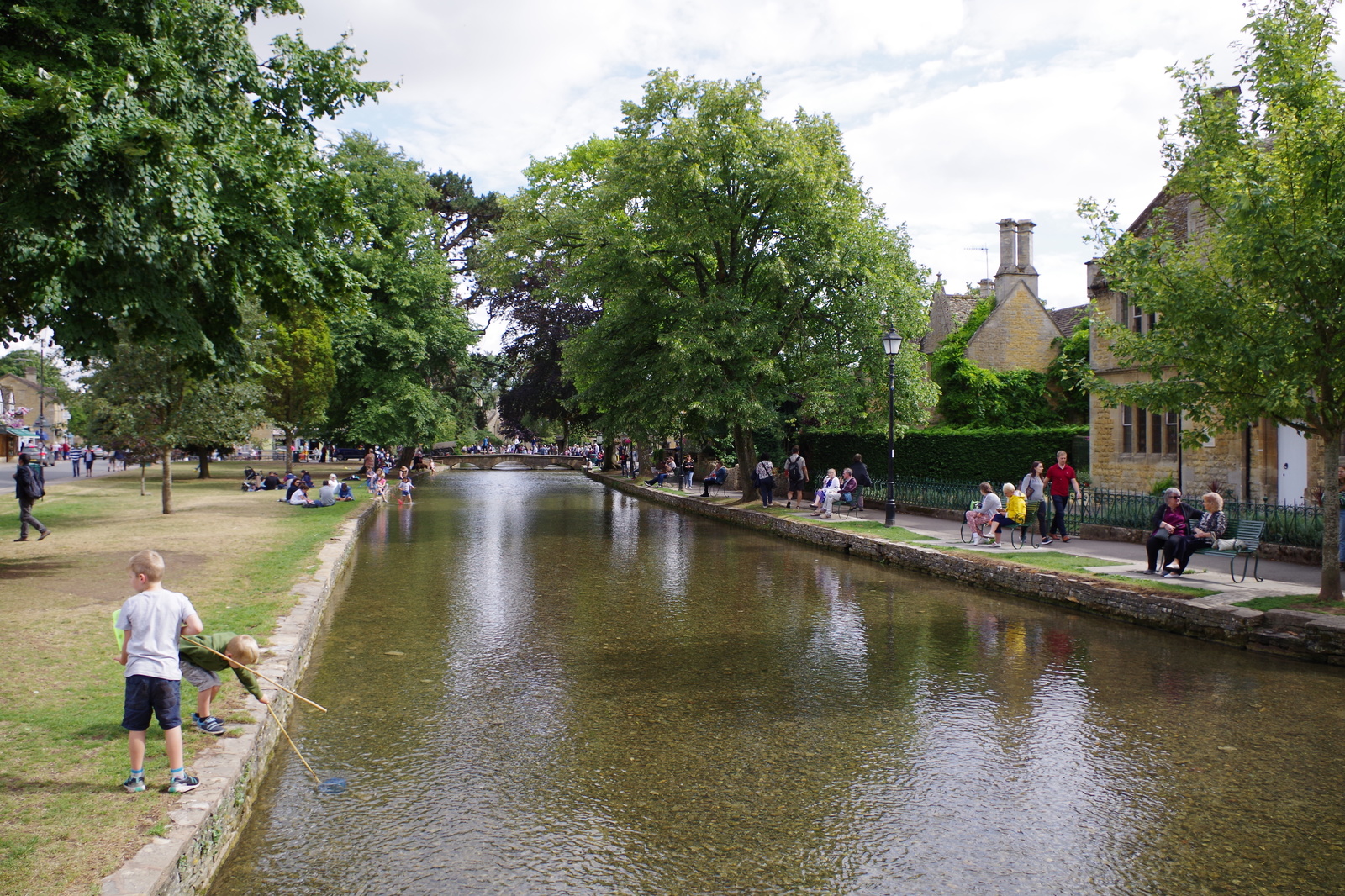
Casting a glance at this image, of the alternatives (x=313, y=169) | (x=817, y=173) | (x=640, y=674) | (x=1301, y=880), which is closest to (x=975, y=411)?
(x=817, y=173)

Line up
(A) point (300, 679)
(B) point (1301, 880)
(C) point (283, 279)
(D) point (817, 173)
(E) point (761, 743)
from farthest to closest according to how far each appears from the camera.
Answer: (D) point (817, 173)
(C) point (283, 279)
(A) point (300, 679)
(E) point (761, 743)
(B) point (1301, 880)

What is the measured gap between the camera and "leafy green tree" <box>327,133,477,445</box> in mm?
40156

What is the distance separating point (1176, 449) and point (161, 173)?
2315cm

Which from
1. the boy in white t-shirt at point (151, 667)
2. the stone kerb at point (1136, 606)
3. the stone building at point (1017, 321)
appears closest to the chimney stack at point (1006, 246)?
the stone building at point (1017, 321)

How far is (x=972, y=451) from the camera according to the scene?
26500mm

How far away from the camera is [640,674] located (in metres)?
8.27

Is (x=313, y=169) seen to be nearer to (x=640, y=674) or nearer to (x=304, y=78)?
(x=304, y=78)

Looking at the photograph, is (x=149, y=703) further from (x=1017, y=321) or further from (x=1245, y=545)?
(x=1017, y=321)

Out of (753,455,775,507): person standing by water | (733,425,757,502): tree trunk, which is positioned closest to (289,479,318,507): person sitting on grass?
(733,425,757,502): tree trunk

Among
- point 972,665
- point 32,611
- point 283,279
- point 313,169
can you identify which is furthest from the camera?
point 313,169

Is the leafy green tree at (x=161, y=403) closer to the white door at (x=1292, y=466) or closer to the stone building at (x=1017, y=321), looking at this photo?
the white door at (x=1292, y=466)

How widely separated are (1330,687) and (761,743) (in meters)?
5.58

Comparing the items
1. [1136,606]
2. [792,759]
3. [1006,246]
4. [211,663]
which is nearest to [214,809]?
[211,663]

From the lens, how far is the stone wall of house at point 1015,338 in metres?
38.7
